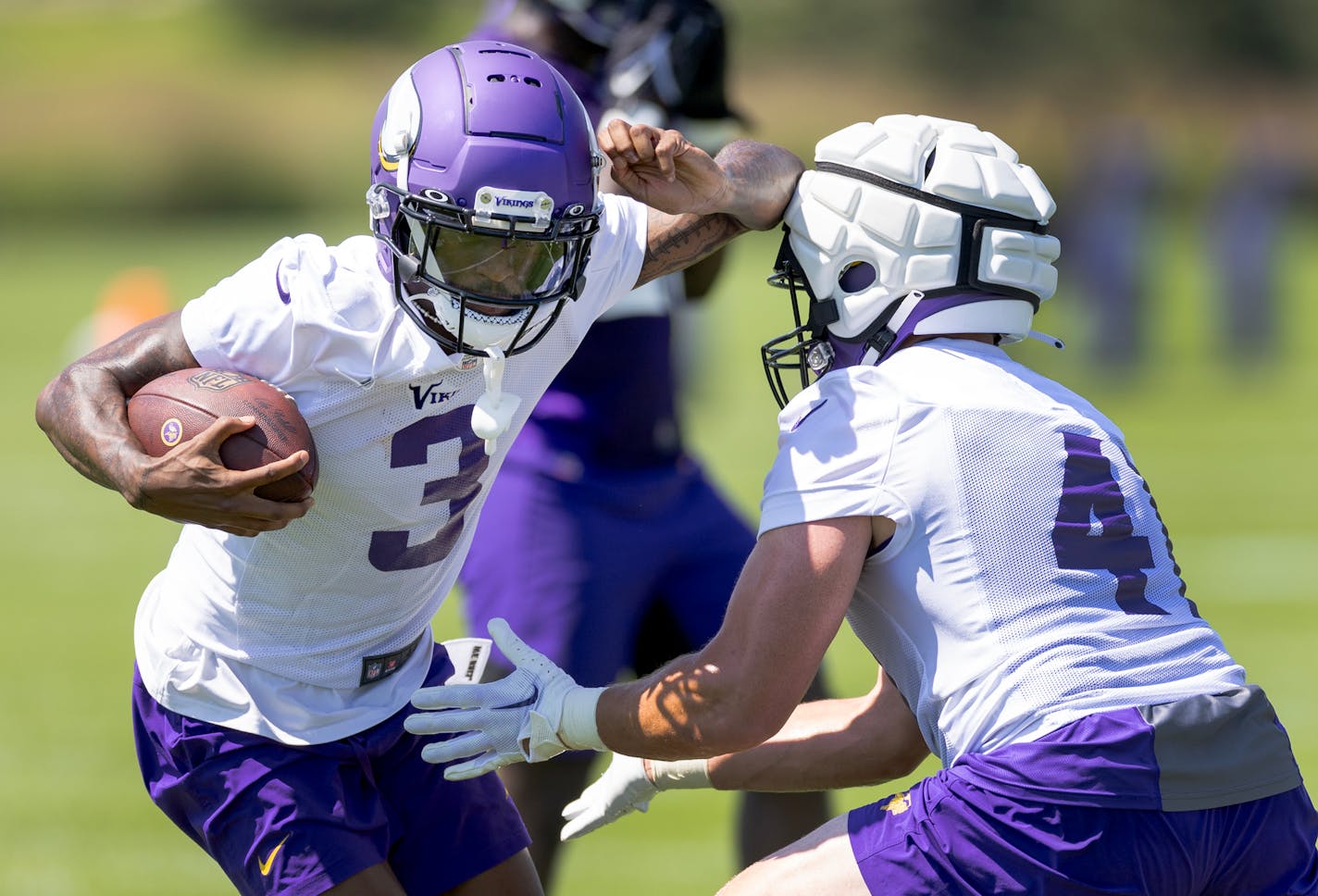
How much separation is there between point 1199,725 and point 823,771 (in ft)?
2.62

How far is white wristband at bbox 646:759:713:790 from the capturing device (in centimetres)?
332

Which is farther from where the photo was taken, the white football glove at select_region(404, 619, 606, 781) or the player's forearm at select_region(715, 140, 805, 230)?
the player's forearm at select_region(715, 140, 805, 230)

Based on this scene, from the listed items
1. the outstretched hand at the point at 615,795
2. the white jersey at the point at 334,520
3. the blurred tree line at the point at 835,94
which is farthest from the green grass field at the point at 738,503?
the blurred tree line at the point at 835,94

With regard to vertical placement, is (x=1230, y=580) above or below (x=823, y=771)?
below

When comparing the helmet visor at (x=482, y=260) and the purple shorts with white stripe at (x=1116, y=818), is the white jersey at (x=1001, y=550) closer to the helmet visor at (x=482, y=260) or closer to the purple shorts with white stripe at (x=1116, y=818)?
the purple shorts with white stripe at (x=1116, y=818)

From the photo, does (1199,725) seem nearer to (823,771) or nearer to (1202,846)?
(1202,846)

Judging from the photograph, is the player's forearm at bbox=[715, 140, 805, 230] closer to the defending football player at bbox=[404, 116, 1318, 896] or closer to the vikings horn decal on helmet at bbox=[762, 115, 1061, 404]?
the vikings horn decal on helmet at bbox=[762, 115, 1061, 404]

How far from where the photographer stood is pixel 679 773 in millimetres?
3330

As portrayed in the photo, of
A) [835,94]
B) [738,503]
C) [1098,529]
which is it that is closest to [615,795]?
[1098,529]

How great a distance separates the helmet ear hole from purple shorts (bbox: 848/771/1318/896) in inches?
33.5

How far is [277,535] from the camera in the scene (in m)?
3.13

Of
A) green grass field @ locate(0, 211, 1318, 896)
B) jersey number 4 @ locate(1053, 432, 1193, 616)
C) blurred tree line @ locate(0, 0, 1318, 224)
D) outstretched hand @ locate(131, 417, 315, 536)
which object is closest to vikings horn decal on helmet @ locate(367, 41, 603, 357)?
outstretched hand @ locate(131, 417, 315, 536)

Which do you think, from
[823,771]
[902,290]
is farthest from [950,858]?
[902,290]

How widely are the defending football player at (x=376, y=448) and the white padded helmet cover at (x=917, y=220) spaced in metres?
0.24
